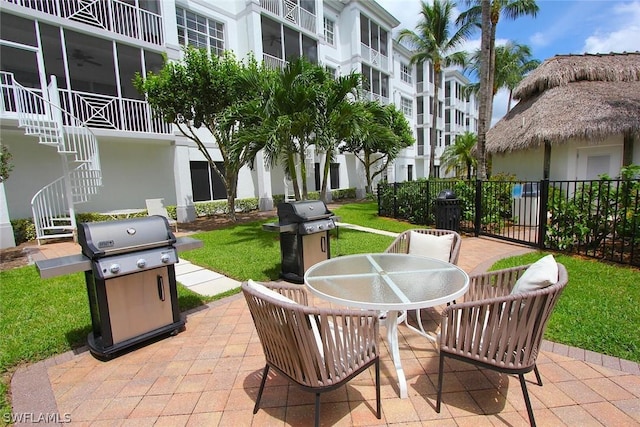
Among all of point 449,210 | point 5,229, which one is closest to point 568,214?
point 449,210

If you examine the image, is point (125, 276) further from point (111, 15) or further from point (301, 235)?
point (111, 15)

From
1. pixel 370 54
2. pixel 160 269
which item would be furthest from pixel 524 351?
pixel 370 54

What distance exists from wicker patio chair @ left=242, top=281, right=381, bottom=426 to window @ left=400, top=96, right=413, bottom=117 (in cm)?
2802

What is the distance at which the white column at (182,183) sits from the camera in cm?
1198

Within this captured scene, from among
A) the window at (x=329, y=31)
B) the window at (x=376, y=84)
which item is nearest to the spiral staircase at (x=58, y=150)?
the window at (x=329, y=31)

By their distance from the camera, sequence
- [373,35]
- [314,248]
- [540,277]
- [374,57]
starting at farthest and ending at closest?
[373,35] < [374,57] < [314,248] < [540,277]

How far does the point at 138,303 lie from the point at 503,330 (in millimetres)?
3313

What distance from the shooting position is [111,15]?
33.0 feet

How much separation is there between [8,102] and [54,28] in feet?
9.06

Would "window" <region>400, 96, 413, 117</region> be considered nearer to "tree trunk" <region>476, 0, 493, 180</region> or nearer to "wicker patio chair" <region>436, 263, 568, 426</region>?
"tree trunk" <region>476, 0, 493, 180</region>

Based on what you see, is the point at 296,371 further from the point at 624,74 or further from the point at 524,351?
the point at 624,74

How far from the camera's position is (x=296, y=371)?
2.00 m

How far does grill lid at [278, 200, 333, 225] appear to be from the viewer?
4.77 m

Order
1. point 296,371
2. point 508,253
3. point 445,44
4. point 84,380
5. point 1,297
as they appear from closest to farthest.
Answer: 1. point 296,371
2. point 84,380
3. point 1,297
4. point 508,253
5. point 445,44
